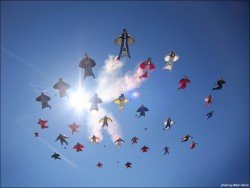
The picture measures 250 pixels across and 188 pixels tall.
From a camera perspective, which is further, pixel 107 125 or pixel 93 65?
pixel 107 125

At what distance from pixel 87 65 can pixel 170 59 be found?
6535 millimetres

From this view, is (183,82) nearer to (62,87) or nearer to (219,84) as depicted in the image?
(219,84)

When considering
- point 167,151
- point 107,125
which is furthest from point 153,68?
point 167,151

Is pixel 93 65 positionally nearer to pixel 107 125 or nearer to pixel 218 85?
pixel 107 125

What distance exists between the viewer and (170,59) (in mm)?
19781

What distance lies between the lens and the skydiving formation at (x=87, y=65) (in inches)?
716

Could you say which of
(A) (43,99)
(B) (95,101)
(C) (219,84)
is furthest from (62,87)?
(C) (219,84)

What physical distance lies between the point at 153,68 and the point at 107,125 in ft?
23.5

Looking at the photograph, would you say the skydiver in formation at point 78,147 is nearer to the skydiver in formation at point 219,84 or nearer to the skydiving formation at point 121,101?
the skydiving formation at point 121,101

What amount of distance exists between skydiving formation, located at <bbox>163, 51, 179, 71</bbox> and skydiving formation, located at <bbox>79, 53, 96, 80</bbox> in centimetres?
580

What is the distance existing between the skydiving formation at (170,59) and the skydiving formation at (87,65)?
5.80 meters

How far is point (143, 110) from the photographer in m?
22.4

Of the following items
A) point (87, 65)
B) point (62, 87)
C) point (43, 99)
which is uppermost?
point (87, 65)

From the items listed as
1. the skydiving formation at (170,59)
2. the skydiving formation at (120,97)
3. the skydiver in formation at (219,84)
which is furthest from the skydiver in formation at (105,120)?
the skydiver in formation at (219,84)
